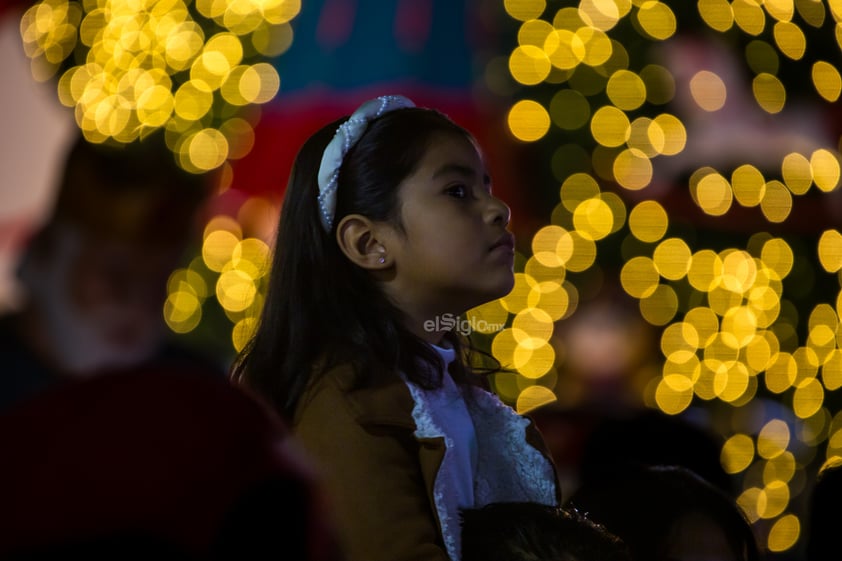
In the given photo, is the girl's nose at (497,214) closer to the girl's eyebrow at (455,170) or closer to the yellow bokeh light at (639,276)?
the girl's eyebrow at (455,170)

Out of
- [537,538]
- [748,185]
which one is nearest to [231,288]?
[748,185]

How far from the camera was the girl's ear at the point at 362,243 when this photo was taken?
1.74 m

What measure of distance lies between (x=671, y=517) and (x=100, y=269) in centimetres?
91

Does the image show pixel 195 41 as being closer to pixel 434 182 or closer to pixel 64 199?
pixel 434 182

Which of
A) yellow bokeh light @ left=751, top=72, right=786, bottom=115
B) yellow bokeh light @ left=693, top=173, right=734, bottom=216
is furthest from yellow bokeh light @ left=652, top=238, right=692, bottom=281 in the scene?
yellow bokeh light @ left=751, top=72, right=786, bottom=115

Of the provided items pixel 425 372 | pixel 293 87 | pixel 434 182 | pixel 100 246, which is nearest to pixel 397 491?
pixel 425 372

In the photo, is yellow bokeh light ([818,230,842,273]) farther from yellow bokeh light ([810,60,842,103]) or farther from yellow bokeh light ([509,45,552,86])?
yellow bokeh light ([509,45,552,86])

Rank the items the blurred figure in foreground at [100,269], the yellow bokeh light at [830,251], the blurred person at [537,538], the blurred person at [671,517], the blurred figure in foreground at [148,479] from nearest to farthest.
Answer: the blurred figure in foreground at [148,479] < the blurred figure in foreground at [100,269] < the blurred person at [537,538] < the blurred person at [671,517] < the yellow bokeh light at [830,251]

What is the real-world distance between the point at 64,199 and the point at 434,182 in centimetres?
83

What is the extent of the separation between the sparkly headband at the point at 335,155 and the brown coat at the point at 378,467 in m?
0.29

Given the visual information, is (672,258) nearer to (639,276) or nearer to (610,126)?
(639,276)

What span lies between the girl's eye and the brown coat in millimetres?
288

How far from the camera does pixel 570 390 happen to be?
461cm

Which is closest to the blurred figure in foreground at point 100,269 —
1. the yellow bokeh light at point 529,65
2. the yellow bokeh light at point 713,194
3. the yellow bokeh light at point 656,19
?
the yellow bokeh light at point 529,65
